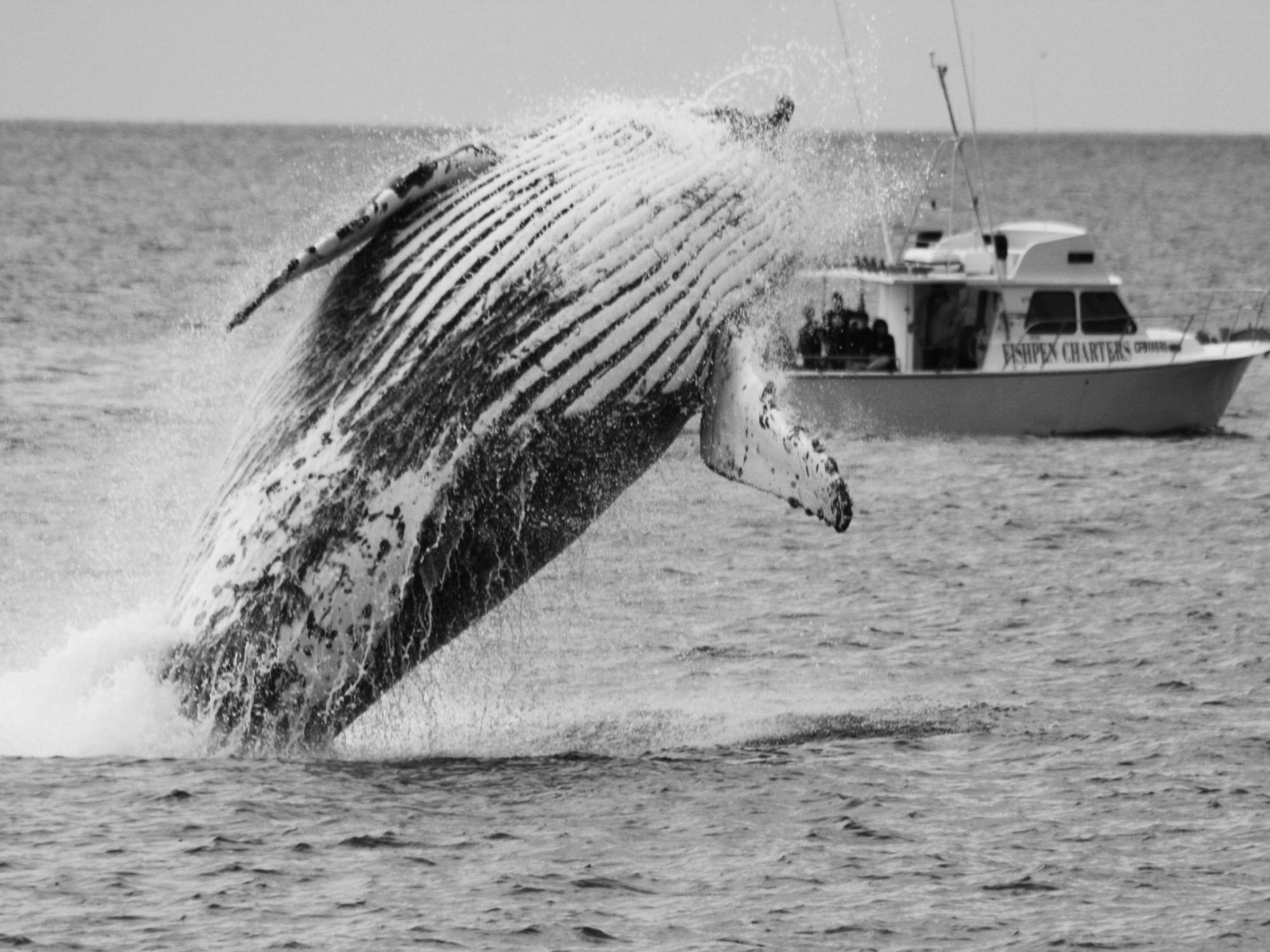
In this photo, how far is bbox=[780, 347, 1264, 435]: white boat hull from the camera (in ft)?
115

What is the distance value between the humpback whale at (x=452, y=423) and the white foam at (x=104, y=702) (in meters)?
0.20

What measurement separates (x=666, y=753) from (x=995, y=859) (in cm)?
252

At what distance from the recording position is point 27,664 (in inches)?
654

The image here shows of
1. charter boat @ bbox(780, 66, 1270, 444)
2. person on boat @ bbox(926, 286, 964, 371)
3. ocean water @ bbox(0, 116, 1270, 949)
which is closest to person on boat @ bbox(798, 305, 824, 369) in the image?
charter boat @ bbox(780, 66, 1270, 444)

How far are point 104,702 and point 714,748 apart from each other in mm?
4167

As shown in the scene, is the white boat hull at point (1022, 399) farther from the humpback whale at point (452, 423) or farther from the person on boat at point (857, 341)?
the humpback whale at point (452, 423)

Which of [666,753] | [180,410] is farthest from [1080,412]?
[666,753]

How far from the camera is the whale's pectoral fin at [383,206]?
1202cm

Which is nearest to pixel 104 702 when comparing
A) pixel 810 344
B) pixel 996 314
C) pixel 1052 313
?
pixel 810 344

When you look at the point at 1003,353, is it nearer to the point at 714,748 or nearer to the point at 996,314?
the point at 996,314

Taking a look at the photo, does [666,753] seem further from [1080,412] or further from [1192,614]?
[1080,412]

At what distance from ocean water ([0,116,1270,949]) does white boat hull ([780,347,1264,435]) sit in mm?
5894

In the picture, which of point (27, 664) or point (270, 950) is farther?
point (27, 664)

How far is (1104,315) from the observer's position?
37.3m
